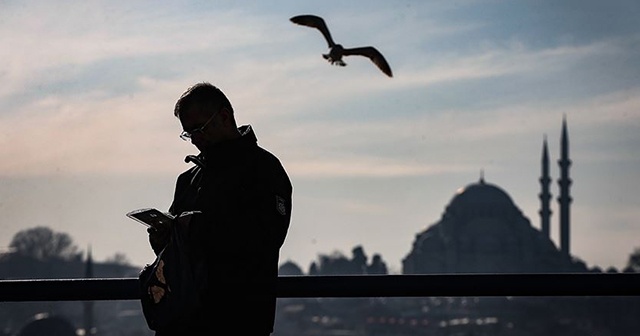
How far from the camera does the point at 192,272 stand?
3951 millimetres

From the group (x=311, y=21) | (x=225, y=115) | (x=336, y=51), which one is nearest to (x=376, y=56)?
(x=311, y=21)

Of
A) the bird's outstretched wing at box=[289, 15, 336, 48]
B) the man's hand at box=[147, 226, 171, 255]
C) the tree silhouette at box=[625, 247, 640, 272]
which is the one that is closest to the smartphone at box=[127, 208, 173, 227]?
the man's hand at box=[147, 226, 171, 255]

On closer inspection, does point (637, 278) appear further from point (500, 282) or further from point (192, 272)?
point (192, 272)

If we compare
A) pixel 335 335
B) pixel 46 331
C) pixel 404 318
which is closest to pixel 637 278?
pixel 46 331

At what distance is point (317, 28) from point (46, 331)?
308 cm

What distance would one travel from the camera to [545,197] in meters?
144

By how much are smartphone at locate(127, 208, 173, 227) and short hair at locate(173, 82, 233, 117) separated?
25 centimetres

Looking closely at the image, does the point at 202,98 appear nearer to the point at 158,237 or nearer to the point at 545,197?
the point at 158,237

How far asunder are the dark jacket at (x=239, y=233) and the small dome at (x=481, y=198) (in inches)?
5252

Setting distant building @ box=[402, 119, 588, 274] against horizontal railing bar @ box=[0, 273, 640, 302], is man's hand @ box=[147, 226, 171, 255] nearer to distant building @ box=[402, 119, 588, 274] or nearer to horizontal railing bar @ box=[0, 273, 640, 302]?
horizontal railing bar @ box=[0, 273, 640, 302]

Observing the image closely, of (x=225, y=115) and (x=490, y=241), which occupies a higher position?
(x=490, y=241)

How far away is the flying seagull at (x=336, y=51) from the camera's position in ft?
24.0

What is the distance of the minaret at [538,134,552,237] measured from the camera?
14350cm

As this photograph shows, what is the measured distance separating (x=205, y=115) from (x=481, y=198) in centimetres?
13453
